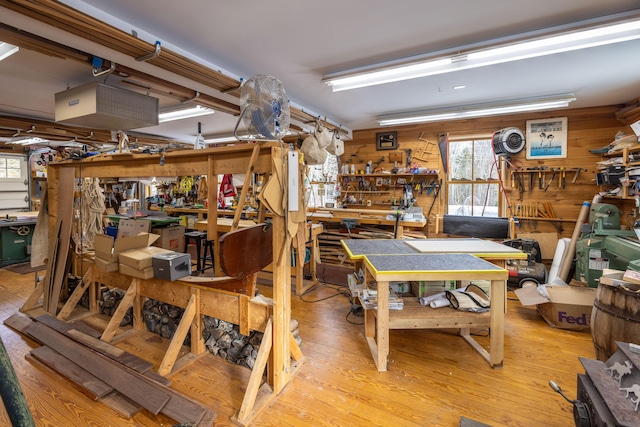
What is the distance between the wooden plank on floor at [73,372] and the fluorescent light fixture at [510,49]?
10.9 ft

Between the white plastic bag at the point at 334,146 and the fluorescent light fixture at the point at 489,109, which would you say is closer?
the fluorescent light fixture at the point at 489,109

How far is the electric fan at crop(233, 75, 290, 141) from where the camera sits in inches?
81.0

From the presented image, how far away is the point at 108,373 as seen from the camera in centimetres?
213

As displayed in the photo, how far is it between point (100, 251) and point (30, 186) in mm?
7921

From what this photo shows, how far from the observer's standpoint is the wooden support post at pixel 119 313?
265 cm

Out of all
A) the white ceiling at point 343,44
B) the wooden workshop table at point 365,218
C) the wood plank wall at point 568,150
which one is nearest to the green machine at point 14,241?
the white ceiling at point 343,44

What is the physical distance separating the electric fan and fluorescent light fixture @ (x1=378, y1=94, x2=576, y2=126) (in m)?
3.33

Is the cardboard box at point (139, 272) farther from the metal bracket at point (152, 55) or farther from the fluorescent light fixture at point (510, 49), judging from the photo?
the fluorescent light fixture at point (510, 49)

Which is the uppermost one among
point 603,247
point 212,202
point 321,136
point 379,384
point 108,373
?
point 321,136

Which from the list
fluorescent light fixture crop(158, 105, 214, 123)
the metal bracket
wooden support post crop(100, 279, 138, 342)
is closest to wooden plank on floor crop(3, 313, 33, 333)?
wooden support post crop(100, 279, 138, 342)

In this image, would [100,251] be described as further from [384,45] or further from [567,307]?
[567,307]

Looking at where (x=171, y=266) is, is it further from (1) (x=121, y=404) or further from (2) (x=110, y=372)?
(1) (x=121, y=404)

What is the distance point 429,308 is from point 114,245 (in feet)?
9.79

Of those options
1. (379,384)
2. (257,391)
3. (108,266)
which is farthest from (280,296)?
(108,266)
